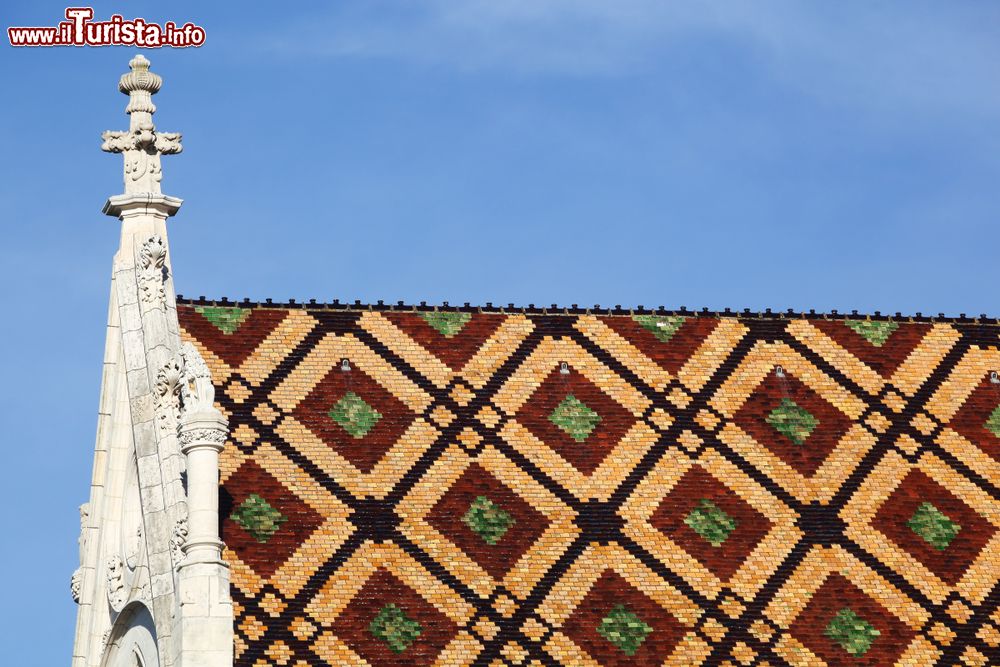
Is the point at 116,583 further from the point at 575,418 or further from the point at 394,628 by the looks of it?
the point at 575,418

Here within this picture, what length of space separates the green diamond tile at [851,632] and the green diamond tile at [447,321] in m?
5.93

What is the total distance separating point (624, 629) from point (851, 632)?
8.45ft

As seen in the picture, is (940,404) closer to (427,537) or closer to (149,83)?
(427,537)

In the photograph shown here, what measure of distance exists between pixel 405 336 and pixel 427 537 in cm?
336

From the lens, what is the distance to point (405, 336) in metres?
28.2

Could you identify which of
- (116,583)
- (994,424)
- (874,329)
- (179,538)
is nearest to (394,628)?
(116,583)

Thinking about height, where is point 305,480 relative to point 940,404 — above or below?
below

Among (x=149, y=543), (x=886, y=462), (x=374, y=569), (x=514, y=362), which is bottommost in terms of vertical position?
(x=149, y=543)

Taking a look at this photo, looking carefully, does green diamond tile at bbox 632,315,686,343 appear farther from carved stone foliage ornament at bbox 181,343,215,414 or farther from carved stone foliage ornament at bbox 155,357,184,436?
carved stone foliage ornament at bbox 181,343,215,414

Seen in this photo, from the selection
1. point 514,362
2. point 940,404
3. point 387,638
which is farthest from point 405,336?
point 940,404

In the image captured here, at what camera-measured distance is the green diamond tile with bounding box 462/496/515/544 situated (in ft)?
85.3

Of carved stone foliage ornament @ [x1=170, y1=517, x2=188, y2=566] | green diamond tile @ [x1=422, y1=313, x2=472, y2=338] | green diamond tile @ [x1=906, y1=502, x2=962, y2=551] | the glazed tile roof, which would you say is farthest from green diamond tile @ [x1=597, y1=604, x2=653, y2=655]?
carved stone foliage ornament @ [x1=170, y1=517, x2=188, y2=566]

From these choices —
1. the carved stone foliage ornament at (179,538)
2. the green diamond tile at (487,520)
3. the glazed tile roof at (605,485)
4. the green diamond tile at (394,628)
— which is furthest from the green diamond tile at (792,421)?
the carved stone foliage ornament at (179,538)

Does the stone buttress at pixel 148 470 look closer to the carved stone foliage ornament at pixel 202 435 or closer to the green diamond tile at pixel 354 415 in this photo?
the carved stone foliage ornament at pixel 202 435
